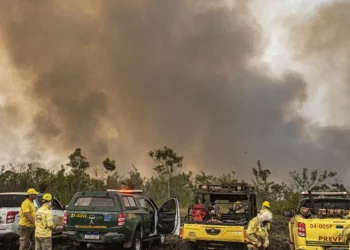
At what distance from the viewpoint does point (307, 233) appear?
948cm

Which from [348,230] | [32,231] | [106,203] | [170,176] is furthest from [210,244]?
[170,176]

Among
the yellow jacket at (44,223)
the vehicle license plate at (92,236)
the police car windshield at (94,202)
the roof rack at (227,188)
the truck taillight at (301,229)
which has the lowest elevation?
the vehicle license plate at (92,236)

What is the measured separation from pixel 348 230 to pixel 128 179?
99.9ft

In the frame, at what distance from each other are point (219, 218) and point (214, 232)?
1.86 metres

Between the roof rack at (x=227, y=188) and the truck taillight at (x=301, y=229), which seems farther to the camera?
the roof rack at (x=227, y=188)

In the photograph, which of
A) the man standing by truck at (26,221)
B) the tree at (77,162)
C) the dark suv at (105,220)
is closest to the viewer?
the man standing by truck at (26,221)

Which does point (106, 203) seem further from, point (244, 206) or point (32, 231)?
point (244, 206)

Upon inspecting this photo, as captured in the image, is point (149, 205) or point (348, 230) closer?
point (348, 230)

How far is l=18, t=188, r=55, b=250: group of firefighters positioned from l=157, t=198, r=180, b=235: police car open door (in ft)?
14.1

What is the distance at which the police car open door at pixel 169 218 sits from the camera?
13.5 m

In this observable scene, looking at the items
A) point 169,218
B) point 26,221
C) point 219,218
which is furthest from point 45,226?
point 219,218

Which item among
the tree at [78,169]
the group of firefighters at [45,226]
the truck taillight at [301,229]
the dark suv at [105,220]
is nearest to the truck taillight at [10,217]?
the group of firefighters at [45,226]

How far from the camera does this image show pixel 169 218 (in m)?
13.7

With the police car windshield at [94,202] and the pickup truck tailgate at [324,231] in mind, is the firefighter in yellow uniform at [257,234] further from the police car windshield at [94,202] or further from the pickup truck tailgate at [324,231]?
the police car windshield at [94,202]
